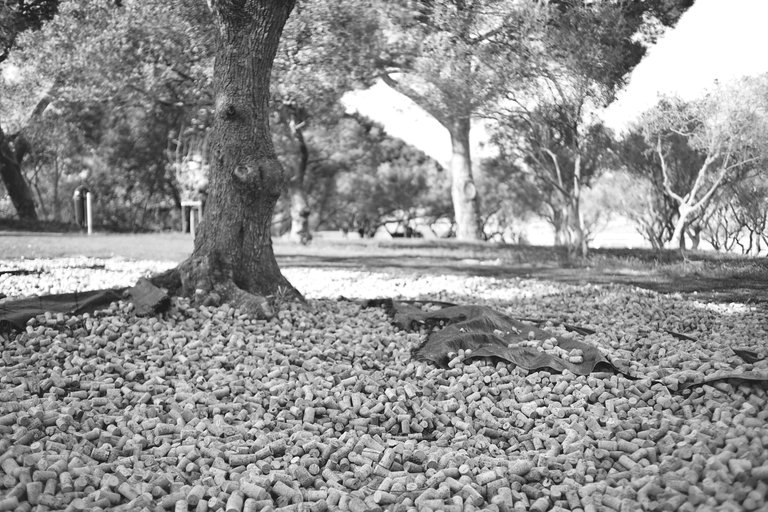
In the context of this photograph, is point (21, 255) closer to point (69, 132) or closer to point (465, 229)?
point (69, 132)

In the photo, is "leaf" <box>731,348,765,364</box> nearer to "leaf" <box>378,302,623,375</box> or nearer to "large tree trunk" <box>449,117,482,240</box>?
"leaf" <box>378,302,623,375</box>

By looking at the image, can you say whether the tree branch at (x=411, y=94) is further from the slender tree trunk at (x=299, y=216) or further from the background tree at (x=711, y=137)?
the background tree at (x=711, y=137)

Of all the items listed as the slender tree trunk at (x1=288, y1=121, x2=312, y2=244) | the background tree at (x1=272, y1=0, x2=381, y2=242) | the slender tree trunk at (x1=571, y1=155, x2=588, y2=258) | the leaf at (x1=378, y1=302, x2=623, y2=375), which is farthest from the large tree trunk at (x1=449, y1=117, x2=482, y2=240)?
the leaf at (x1=378, y1=302, x2=623, y2=375)

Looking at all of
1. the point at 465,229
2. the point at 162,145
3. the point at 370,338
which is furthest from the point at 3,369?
the point at 162,145

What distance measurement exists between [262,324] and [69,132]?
40.6 feet

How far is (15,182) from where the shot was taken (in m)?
10.8

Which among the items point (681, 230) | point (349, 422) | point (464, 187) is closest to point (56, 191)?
point (464, 187)

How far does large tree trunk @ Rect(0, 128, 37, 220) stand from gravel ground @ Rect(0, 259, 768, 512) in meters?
6.60

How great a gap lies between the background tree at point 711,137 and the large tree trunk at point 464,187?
313 inches

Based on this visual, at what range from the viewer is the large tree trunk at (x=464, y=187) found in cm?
1769

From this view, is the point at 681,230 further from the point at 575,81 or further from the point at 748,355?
the point at 748,355

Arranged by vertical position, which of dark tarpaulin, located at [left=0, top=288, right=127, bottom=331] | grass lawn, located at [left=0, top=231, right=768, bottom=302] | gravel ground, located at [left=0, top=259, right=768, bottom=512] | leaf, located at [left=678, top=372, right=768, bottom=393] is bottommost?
gravel ground, located at [left=0, top=259, right=768, bottom=512]

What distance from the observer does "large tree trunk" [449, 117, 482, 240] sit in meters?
17.7

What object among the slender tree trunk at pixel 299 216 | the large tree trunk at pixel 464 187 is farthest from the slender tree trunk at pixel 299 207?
the large tree trunk at pixel 464 187
